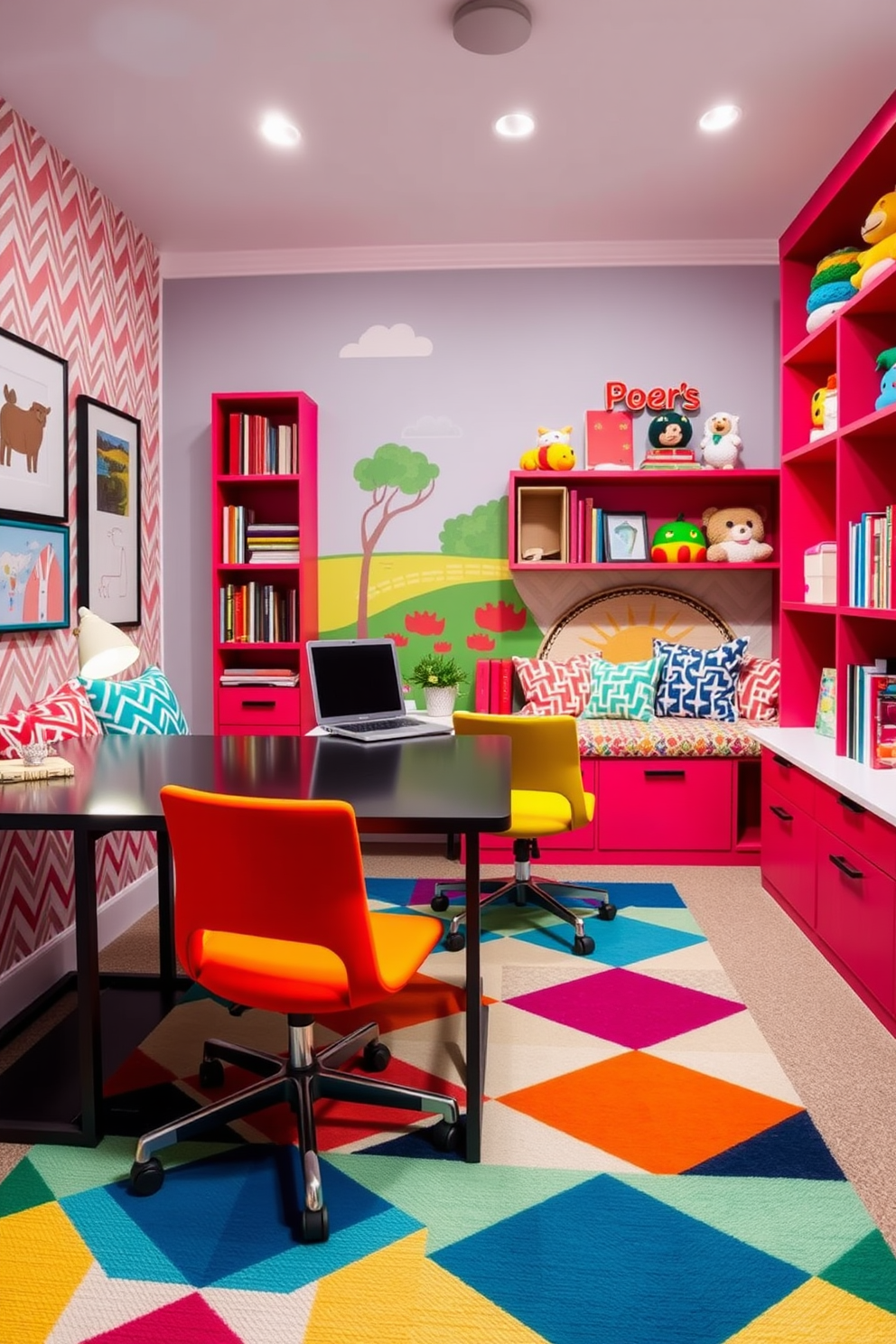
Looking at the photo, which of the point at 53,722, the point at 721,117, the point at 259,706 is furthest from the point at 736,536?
the point at 53,722

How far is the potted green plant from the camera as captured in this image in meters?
4.43

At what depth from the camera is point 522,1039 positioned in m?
2.53

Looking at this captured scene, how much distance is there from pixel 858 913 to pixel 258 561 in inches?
111

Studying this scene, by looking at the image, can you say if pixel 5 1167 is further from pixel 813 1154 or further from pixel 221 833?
pixel 813 1154

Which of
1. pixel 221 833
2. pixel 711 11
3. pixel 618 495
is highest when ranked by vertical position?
pixel 711 11

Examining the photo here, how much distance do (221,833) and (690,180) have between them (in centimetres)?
327

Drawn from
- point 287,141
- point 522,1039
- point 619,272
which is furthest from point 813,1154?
point 619,272

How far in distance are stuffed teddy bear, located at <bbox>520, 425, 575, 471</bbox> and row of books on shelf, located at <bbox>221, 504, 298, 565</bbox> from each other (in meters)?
1.11

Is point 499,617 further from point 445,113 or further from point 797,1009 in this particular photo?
point 797,1009

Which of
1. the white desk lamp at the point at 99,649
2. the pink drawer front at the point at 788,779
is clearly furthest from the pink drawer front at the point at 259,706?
the pink drawer front at the point at 788,779

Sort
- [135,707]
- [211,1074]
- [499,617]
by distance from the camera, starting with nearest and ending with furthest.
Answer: [211,1074] → [135,707] → [499,617]

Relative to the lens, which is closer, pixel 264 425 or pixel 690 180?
pixel 690 180

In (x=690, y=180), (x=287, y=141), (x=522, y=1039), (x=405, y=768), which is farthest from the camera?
(x=690, y=180)

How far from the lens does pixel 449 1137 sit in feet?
6.58
